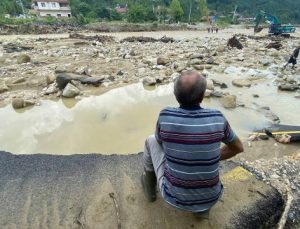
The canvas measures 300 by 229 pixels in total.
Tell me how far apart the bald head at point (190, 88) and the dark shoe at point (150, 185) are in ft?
3.19

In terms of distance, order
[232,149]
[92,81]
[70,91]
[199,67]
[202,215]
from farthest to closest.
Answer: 1. [199,67]
2. [92,81]
3. [70,91]
4. [202,215]
5. [232,149]

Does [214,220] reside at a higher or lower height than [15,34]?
higher

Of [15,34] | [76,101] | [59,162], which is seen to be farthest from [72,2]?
[59,162]

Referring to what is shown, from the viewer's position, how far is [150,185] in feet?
8.63

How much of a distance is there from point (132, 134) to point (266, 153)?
94.1 inches

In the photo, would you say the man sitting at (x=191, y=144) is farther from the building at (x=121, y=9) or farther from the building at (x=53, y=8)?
the building at (x=53, y=8)

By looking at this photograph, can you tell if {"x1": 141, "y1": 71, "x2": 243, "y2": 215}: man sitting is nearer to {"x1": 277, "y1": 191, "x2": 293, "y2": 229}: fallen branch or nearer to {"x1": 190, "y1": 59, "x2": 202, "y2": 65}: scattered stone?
{"x1": 277, "y1": 191, "x2": 293, "y2": 229}: fallen branch

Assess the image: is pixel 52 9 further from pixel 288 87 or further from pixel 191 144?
pixel 191 144

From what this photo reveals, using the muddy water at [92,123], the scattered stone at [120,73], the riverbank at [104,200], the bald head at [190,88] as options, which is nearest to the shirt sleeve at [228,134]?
the bald head at [190,88]

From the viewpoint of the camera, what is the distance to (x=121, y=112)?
6.23 meters

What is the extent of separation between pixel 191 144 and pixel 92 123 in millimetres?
4102

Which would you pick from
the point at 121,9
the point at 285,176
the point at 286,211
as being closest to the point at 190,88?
the point at 286,211

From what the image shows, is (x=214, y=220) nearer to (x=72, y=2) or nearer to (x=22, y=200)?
(x=22, y=200)

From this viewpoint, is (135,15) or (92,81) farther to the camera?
(135,15)
